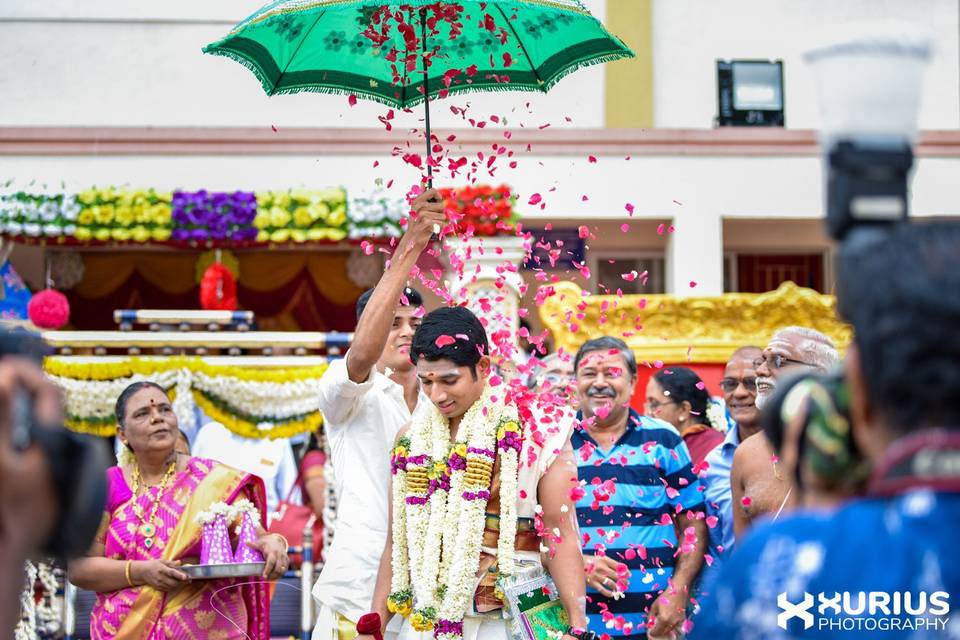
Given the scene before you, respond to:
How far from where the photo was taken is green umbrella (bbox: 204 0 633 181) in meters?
5.11

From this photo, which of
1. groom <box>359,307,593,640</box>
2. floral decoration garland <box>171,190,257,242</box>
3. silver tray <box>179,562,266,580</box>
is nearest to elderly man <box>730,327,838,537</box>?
groom <box>359,307,593,640</box>

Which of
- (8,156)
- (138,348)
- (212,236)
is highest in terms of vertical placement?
(8,156)

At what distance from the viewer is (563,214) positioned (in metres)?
13.5

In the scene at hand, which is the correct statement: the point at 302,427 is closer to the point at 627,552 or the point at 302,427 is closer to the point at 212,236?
the point at 212,236

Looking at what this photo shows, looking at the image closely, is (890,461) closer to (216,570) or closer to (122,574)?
(216,570)

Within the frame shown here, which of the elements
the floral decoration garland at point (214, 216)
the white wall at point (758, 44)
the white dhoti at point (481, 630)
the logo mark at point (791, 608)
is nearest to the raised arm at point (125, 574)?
the white dhoti at point (481, 630)

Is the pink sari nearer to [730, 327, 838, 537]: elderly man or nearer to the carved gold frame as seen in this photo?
[730, 327, 838, 537]: elderly man

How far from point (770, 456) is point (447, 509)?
4.14 ft

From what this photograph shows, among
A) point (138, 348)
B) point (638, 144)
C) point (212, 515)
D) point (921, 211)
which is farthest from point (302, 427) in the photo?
point (921, 211)

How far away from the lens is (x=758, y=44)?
47.9 feet

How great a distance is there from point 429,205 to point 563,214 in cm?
898

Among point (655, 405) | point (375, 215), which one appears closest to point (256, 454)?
point (375, 215)

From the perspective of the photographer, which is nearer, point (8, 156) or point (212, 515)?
point (212, 515)

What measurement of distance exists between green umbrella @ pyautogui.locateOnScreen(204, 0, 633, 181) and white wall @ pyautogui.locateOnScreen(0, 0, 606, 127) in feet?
29.3
